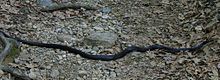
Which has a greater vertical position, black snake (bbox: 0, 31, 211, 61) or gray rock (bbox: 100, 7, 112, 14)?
black snake (bbox: 0, 31, 211, 61)

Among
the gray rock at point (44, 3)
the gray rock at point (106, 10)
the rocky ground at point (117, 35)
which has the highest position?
the gray rock at point (44, 3)

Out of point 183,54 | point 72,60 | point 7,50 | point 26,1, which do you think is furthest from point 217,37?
point 26,1

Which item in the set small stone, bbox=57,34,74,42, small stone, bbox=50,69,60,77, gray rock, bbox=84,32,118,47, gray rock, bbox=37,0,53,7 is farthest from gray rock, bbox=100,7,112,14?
small stone, bbox=50,69,60,77

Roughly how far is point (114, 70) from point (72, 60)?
0.59 meters

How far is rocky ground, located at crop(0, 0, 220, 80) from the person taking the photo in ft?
17.4

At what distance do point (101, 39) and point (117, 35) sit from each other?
0.38 metres

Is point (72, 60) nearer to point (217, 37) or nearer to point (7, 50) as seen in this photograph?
point (7, 50)

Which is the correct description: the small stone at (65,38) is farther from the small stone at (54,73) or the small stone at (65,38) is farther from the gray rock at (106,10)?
the gray rock at (106,10)

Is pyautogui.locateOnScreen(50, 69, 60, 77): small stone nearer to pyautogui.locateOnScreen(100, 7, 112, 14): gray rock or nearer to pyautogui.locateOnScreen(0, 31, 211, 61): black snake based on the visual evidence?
pyautogui.locateOnScreen(0, 31, 211, 61): black snake

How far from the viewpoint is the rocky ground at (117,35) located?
17.4ft

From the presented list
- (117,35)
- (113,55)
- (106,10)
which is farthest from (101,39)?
(106,10)

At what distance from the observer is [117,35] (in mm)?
6410

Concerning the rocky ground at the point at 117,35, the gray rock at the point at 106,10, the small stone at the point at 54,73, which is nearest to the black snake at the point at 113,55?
the rocky ground at the point at 117,35

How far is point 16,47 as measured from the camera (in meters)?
5.62
